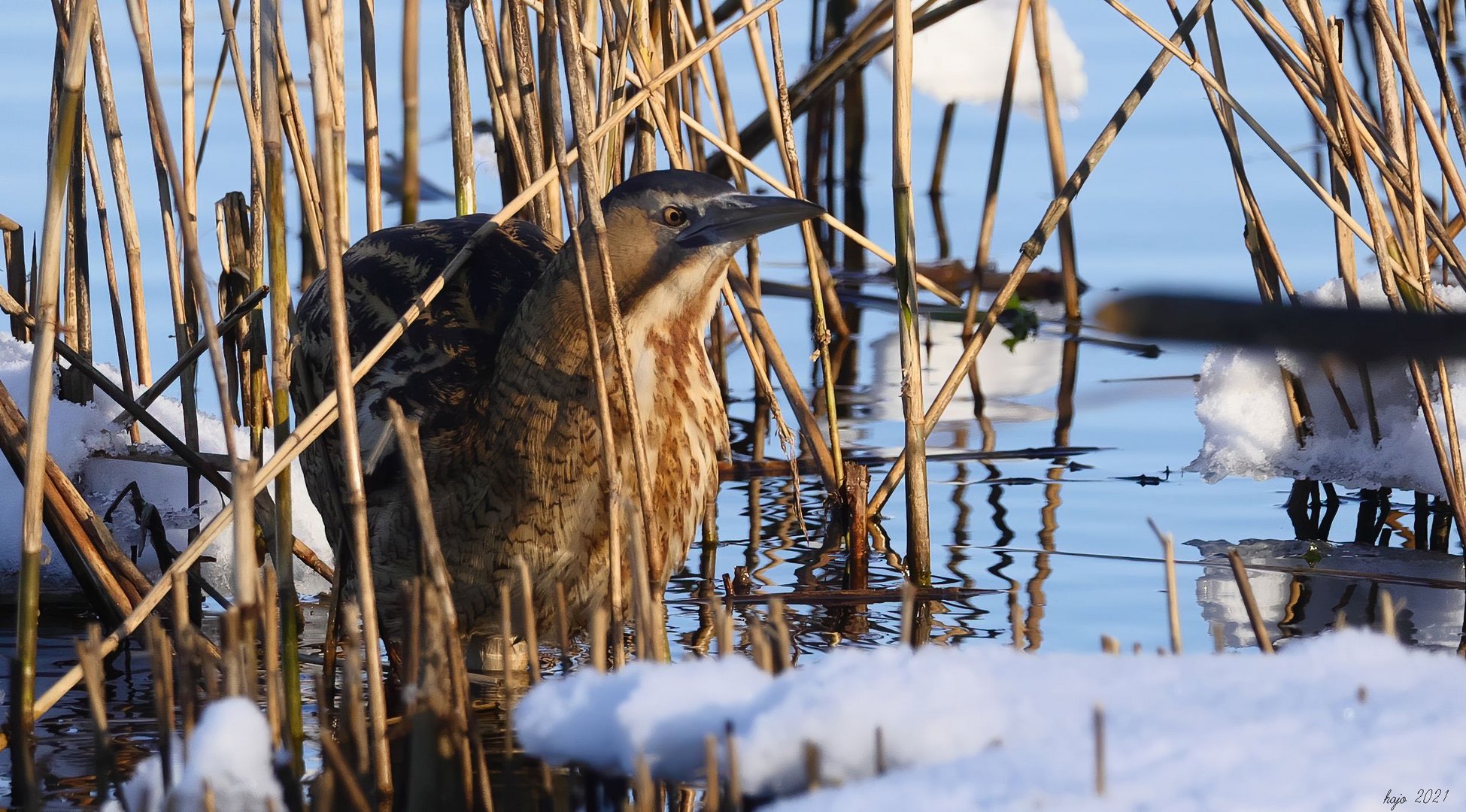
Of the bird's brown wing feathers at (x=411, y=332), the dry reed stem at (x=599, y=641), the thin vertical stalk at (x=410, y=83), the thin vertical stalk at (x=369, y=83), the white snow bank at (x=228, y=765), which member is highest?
the thin vertical stalk at (x=369, y=83)

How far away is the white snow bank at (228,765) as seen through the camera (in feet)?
7.00

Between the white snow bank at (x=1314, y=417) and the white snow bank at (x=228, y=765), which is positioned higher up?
the white snow bank at (x=1314, y=417)

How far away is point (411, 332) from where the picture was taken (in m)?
3.62

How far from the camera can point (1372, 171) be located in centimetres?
530

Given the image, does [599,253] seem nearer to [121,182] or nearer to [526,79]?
[526,79]

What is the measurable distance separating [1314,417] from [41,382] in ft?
9.74

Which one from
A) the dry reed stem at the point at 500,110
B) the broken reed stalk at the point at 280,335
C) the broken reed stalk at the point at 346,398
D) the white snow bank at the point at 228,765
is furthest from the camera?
the dry reed stem at the point at 500,110

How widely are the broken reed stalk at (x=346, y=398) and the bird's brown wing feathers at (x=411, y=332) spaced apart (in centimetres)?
65

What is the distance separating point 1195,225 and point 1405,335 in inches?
241

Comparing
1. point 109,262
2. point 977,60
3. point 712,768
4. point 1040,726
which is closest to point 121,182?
point 109,262

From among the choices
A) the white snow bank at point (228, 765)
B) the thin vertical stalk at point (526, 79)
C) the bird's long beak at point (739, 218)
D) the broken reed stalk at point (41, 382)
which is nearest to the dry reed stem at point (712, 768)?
the white snow bank at point (228, 765)

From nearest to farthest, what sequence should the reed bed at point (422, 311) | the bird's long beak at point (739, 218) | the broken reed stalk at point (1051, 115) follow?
the reed bed at point (422, 311) → the bird's long beak at point (739, 218) → the broken reed stalk at point (1051, 115)

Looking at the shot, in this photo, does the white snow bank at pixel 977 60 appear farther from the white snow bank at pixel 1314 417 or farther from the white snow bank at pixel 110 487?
the white snow bank at pixel 110 487

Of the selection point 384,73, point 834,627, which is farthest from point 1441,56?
point 384,73
